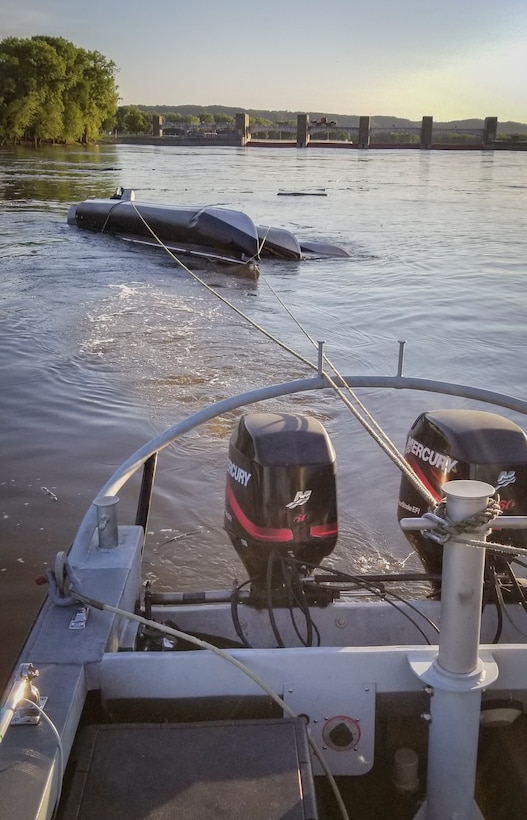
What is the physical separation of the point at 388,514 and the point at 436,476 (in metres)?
2.16

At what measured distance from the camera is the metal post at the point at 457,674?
1.72 metres

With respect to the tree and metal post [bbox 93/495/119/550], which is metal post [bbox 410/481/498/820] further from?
the tree

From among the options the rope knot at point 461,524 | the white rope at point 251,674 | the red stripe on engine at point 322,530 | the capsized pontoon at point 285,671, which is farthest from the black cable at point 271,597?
the rope knot at point 461,524

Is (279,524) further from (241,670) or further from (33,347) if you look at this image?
(33,347)

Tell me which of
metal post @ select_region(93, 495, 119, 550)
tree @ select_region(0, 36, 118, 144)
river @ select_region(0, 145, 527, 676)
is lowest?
river @ select_region(0, 145, 527, 676)

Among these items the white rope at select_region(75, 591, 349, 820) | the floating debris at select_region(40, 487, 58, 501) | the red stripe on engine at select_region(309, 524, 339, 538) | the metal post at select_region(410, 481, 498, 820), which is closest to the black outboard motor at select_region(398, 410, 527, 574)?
the red stripe on engine at select_region(309, 524, 339, 538)

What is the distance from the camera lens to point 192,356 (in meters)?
8.62

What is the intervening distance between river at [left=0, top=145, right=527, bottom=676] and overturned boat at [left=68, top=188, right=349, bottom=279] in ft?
1.62

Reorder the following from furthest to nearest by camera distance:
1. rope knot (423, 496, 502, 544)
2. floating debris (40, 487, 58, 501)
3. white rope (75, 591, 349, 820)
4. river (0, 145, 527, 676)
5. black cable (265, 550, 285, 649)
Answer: floating debris (40, 487, 58, 501), river (0, 145, 527, 676), black cable (265, 550, 285, 649), white rope (75, 591, 349, 820), rope knot (423, 496, 502, 544)

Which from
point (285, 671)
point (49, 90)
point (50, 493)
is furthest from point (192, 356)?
point (49, 90)

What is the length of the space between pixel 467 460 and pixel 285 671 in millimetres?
1171

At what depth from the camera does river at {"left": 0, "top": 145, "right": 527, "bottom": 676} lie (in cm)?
476

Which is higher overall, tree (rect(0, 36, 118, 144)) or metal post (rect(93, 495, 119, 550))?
tree (rect(0, 36, 118, 144))

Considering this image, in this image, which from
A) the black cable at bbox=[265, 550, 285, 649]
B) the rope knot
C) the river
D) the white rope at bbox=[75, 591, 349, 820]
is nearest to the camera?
the rope knot
